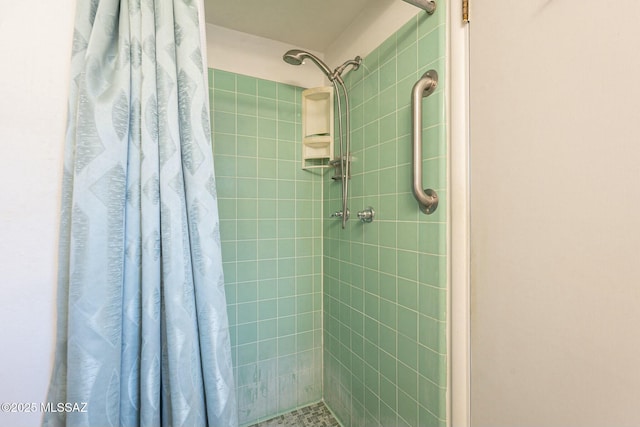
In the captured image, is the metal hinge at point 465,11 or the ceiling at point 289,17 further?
the ceiling at point 289,17

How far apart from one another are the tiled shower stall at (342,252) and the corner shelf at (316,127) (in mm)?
56

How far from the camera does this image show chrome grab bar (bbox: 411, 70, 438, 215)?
2.71 ft

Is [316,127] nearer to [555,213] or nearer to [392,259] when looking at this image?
[392,259]

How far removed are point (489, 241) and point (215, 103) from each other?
1375 mm

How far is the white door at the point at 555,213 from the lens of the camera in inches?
18.6

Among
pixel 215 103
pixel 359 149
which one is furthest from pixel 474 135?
pixel 215 103

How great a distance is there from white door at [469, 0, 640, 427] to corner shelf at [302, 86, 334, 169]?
813 mm

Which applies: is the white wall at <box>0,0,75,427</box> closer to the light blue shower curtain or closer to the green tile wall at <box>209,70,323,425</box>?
the light blue shower curtain

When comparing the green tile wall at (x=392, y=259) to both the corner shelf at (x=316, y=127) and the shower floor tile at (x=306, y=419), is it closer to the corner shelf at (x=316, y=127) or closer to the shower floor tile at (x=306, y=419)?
the shower floor tile at (x=306, y=419)

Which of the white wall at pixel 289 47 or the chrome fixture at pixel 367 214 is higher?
the white wall at pixel 289 47

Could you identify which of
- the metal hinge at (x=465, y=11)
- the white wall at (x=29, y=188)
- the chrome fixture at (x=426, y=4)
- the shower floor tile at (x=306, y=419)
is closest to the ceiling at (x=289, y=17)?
the chrome fixture at (x=426, y=4)

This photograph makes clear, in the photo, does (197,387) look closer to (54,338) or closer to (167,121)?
→ (54,338)

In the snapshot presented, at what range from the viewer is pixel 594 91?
51 centimetres

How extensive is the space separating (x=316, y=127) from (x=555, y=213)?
1216mm
